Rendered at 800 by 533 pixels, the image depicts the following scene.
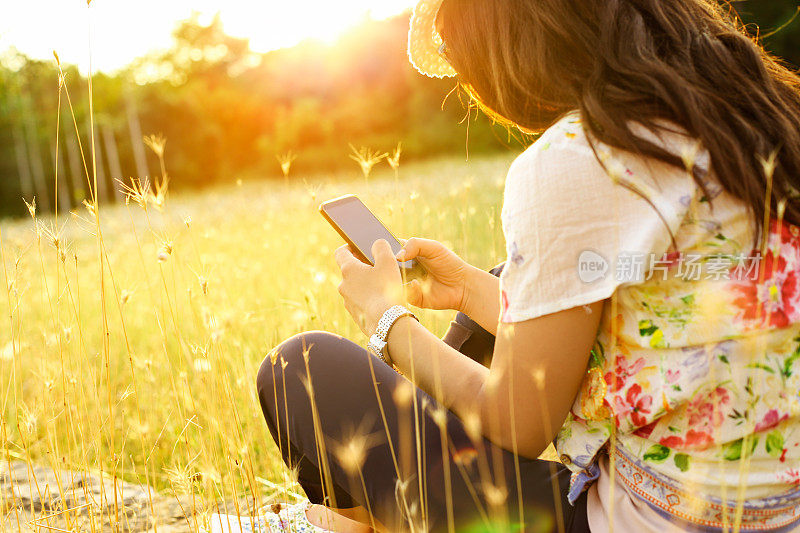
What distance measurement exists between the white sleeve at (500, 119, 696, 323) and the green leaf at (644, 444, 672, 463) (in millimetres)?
285

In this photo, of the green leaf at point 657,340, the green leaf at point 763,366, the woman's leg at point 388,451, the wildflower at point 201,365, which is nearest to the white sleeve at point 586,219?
the green leaf at point 657,340

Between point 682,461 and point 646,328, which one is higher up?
point 646,328

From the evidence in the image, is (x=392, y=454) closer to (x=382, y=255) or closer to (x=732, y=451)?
(x=382, y=255)

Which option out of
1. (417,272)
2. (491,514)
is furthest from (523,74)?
(491,514)

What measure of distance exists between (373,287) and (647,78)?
650 millimetres

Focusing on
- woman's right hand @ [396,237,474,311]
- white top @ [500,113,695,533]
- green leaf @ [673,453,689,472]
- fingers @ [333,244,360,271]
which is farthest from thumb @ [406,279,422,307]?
green leaf @ [673,453,689,472]

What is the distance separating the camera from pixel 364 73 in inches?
1182

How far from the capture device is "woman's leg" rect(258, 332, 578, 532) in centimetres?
122

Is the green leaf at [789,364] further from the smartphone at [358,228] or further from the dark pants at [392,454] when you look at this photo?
the smartphone at [358,228]

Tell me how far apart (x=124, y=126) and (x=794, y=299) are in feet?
92.9

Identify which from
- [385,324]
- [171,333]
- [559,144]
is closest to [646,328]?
[559,144]

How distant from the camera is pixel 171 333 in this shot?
3529mm

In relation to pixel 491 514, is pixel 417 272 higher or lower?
higher

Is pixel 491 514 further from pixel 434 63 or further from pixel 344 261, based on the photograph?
pixel 434 63
